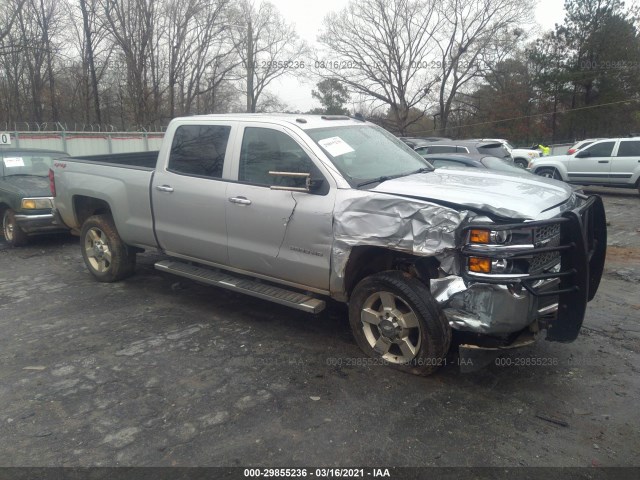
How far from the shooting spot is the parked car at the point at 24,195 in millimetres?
8273

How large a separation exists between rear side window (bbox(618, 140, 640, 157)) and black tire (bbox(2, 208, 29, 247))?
49.1ft

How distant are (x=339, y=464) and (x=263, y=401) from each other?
2.78ft

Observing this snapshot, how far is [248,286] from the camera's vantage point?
475cm

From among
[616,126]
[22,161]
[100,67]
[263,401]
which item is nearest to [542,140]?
[616,126]

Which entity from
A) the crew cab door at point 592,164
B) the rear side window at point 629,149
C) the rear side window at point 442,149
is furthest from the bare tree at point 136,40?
the rear side window at point 629,149

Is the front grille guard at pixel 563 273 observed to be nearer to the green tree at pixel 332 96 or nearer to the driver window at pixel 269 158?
the driver window at pixel 269 158

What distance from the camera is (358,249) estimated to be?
13.0ft

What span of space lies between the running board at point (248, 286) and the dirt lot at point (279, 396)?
0.42 metres

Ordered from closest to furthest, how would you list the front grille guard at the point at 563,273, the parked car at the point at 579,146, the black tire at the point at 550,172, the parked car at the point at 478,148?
the front grille guard at the point at 563,273
the parked car at the point at 478,148
the black tire at the point at 550,172
the parked car at the point at 579,146

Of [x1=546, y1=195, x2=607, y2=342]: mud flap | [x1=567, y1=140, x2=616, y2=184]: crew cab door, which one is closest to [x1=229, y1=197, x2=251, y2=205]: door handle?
[x1=546, y1=195, x2=607, y2=342]: mud flap

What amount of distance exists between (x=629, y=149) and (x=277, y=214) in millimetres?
13789

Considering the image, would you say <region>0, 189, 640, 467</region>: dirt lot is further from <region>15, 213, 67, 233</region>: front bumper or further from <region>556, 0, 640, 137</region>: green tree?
<region>556, 0, 640, 137</region>: green tree

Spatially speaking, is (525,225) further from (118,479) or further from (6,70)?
(6,70)

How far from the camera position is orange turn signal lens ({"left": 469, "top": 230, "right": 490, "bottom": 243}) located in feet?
11.0
